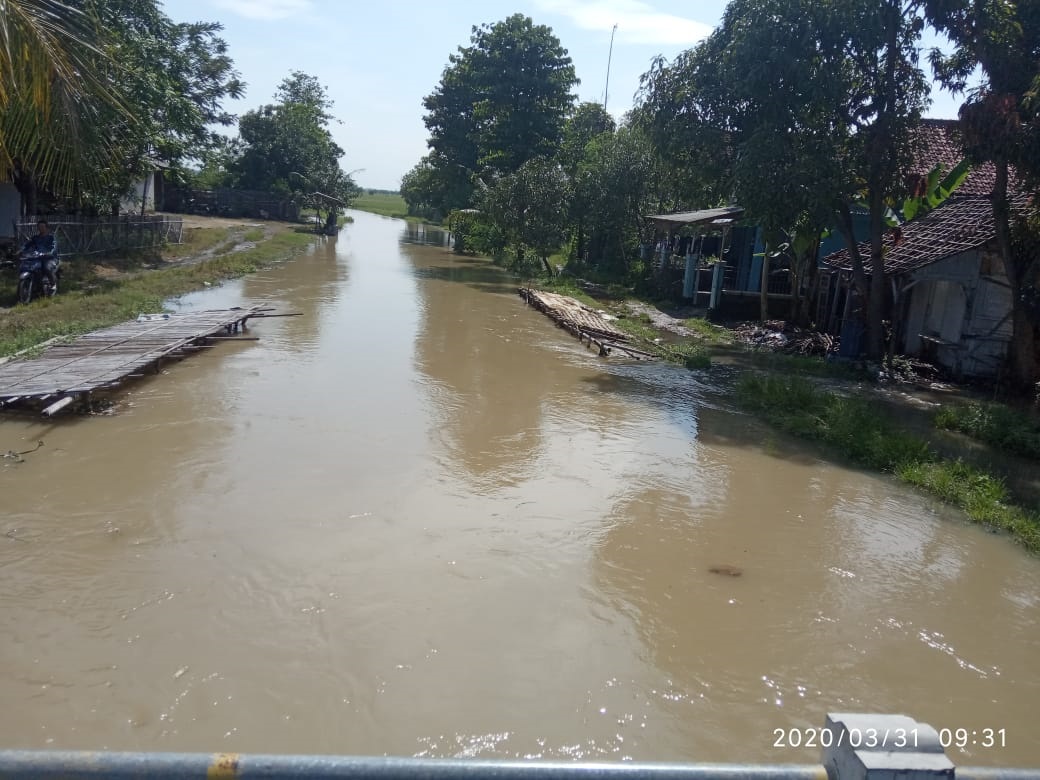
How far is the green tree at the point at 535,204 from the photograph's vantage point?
26516 millimetres

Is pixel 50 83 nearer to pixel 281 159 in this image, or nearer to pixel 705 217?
pixel 705 217

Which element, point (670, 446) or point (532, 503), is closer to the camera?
point (532, 503)

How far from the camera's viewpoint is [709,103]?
14.2 meters

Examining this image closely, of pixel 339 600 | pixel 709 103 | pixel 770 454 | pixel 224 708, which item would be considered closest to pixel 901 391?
pixel 770 454

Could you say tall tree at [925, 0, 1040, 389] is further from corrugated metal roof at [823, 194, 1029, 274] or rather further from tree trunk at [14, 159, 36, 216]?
tree trunk at [14, 159, 36, 216]

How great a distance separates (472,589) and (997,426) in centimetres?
757

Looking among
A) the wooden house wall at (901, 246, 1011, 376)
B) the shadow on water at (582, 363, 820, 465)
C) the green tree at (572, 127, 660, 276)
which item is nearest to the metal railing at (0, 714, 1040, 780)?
the shadow on water at (582, 363, 820, 465)

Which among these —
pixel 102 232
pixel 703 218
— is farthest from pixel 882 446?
pixel 102 232

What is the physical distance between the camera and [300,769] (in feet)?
5.35

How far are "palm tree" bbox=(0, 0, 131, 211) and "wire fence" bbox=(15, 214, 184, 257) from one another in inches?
432

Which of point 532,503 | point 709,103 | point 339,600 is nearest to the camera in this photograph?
point 339,600

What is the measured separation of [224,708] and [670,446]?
6070 mm

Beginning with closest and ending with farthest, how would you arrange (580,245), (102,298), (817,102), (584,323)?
(817,102), (102,298), (584,323), (580,245)

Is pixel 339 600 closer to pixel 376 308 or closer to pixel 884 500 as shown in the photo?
pixel 884 500
